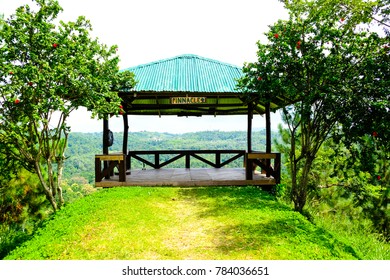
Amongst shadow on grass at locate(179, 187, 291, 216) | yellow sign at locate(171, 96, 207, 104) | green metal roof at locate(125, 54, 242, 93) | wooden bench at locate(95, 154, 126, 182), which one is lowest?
shadow on grass at locate(179, 187, 291, 216)

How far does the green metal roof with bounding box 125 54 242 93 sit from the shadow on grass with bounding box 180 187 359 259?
11.4ft

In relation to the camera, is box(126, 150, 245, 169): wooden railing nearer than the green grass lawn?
No

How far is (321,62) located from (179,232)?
16.8 feet

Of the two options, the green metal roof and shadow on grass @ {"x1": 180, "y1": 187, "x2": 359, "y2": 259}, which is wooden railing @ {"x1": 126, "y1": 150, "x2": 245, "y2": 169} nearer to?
the green metal roof

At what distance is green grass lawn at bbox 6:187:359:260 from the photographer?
4.52 metres

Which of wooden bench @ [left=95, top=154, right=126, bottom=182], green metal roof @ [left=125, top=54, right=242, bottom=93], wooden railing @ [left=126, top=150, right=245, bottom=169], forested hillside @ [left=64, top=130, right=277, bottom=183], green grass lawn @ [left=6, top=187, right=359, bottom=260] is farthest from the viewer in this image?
forested hillside @ [left=64, top=130, right=277, bottom=183]

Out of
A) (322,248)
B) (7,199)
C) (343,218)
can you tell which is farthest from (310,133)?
(7,199)

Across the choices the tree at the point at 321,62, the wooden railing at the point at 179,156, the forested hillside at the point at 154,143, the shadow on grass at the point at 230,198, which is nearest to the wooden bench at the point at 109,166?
the shadow on grass at the point at 230,198

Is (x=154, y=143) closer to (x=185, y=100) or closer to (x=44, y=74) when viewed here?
(x=185, y=100)

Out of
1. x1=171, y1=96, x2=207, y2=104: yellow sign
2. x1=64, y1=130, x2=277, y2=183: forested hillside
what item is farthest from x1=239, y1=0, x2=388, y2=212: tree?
x1=64, y1=130, x2=277, y2=183: forested hillside

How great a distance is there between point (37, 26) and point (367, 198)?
9.62 meters

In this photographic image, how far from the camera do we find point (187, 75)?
1019cm

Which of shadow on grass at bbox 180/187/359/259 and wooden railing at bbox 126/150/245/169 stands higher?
wooden railing at bbox 126/150/245/169
